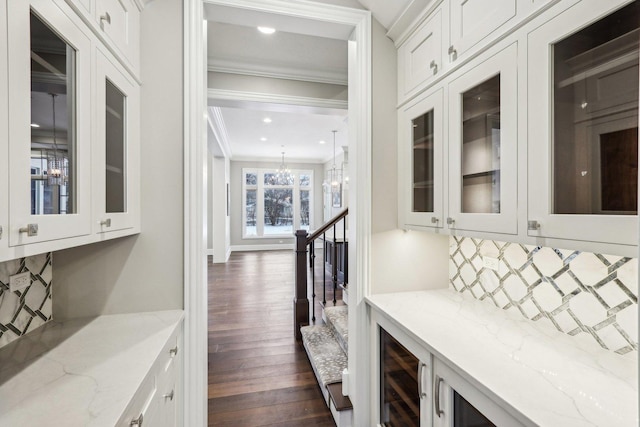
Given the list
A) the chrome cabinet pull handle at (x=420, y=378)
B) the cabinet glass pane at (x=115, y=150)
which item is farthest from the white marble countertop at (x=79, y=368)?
the chrome cabinet pull handle at (x=420, y=378)

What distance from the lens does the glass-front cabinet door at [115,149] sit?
1227mm

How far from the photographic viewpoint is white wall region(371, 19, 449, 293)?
76.7 inches

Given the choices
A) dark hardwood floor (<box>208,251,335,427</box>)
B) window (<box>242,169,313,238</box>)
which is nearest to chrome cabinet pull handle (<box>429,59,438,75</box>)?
dark hardwood floor (<box>208,251,335,427</box>)

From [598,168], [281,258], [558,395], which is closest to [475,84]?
[598,168]

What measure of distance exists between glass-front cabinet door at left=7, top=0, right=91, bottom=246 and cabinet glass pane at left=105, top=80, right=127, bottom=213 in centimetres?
17

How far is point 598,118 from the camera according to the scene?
0.93 metres

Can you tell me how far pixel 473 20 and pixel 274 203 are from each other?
8.79 metres

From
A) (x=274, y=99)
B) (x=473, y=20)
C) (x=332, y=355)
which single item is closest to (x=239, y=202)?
(x=274, y=99)

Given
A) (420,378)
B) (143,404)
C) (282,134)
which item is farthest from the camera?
(282,134)

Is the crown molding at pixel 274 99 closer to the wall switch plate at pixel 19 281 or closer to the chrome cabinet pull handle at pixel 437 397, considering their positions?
the wall switch plate at pixel 19 281

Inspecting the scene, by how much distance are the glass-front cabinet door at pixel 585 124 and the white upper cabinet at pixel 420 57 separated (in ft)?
1.96

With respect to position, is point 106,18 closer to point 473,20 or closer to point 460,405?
point 473,20

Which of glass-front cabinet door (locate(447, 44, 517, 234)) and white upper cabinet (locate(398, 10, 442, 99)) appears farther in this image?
white upper cabinet (locate(398, 10, 442, 99))

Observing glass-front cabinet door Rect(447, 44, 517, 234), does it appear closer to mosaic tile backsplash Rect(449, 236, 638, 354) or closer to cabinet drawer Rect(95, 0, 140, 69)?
mosaic tile backsplash Rect(449, 236, 638, 354)
